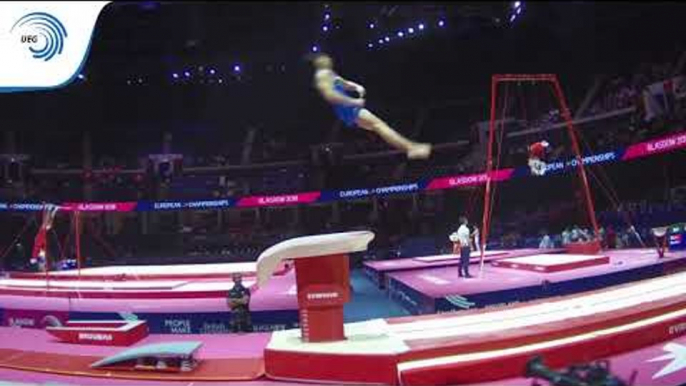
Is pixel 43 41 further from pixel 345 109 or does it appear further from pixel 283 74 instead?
pixel 283 74

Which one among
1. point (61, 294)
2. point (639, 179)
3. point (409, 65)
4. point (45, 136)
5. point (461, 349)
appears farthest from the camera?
point (45, 136)

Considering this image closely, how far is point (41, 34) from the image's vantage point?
2.77 m

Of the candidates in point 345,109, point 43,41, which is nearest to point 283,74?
point 345,109

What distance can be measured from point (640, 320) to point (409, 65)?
1611 cm

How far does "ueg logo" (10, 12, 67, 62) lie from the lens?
2752mm

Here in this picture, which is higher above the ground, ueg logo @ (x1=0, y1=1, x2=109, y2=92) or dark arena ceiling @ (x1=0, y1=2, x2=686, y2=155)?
dark arena ceiling @ (x1=0, y1=2, x2=686, y2=155)

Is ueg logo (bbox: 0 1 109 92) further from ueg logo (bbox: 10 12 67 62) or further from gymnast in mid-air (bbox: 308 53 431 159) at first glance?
gymnast in mid-air (bbox: 308 53 431 159)

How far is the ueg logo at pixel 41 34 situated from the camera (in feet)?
9.03

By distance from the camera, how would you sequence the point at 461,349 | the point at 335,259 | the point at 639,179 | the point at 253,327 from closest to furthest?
the point at 461,349 < the point at 335,259 < the point at 253,327 < the point at 639,179

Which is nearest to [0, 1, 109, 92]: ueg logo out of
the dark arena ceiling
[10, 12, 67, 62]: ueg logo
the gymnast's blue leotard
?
[10, 12, 67, 62]: ueg logo

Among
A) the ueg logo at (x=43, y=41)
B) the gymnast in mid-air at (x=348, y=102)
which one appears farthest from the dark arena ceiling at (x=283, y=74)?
the ueg logo at (x=43, y=41)

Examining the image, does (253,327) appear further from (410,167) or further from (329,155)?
(410,167)

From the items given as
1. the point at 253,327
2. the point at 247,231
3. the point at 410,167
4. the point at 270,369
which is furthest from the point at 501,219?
the point at 270,369

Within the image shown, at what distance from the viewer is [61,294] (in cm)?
924
